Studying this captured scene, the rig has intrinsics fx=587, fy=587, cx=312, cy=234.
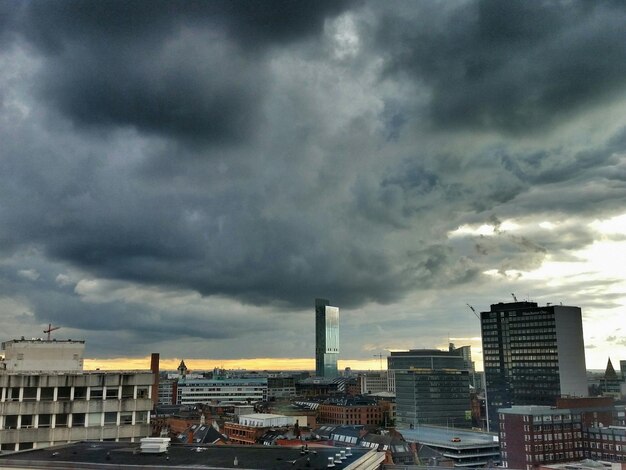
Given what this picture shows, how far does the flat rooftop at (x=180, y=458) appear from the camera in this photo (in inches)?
1588

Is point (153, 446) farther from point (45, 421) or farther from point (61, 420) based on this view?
point (45, 421)

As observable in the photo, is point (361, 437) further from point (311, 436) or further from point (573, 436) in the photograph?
point (573, 436)

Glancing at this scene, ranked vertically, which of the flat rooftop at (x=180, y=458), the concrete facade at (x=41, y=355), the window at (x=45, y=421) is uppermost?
the concrete facade at (x=41, y=355)

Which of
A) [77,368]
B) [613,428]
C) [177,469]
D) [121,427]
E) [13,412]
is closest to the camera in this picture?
[177,469]

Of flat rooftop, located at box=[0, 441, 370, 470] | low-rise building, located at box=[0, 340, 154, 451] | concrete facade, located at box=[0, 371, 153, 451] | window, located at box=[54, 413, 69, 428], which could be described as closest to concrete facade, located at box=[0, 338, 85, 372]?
low-rise building, located at box=[0, 340, 154, 451]

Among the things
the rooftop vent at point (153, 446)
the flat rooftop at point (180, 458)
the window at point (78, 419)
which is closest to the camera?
the flat rooftop at point (180, 458)

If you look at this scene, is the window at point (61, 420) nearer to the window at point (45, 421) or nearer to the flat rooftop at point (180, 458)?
the window at point (45, 421)

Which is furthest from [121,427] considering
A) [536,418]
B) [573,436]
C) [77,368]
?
[573,436]

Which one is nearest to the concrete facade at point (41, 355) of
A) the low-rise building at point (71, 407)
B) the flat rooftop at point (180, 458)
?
the low-rise building at point (71, 407)

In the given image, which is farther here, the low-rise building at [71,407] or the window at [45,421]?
the window at [45,421]

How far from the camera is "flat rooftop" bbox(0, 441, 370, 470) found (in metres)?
40.3

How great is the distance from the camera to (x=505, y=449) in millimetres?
191000

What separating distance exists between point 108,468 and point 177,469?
5.34m

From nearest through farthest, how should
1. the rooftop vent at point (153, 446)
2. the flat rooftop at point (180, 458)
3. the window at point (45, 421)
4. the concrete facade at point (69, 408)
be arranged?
the flat rooftop at point (180, 458)
the rooftop vent at point (153, 446)
the concrete facade at point (69, 408)
the window at point (45, 421)
